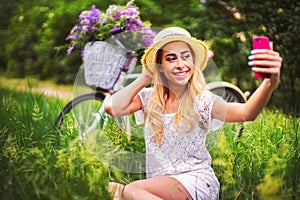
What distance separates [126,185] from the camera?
228 centimetres

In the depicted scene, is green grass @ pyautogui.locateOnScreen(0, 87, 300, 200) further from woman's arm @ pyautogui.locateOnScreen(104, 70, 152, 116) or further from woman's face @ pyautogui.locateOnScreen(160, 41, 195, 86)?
woman's face @ pyautogui.locateOnScreen(160, 41, 195, 86)

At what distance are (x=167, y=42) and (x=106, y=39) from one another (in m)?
0.27

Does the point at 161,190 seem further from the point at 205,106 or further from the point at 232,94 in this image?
the point at 232,94

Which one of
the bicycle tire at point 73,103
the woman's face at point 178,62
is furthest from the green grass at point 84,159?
the woman's face at point 178,62

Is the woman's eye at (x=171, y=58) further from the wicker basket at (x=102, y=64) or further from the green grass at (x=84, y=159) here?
the green grass at (x=84, y=159)

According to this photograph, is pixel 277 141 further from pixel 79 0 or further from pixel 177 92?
pixel 79 0

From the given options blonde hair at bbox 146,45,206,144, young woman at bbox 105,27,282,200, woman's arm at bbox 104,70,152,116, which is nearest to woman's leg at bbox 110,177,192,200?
young woman at bbox 105,27,282,200

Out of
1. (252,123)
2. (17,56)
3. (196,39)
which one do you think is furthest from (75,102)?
(252,123)

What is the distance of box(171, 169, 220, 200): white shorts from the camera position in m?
2.24

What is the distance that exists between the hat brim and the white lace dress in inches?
3.2

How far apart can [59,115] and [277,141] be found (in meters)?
0.79

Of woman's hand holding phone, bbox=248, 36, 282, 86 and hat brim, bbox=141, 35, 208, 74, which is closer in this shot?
woman's hand holding phone, bbox=248, 36, 282, 86

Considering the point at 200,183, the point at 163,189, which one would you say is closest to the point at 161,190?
the point at 163,189

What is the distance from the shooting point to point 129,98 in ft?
7.48
